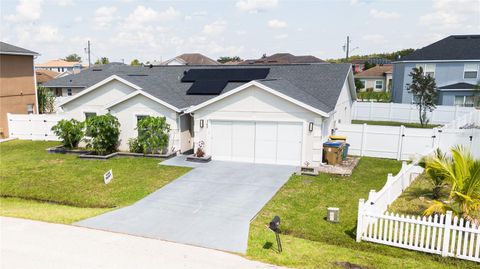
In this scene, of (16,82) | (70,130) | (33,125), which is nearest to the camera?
(70,130)

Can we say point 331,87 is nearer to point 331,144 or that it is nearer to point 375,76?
point 331,144

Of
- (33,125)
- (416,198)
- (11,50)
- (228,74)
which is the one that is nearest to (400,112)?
(228,74)

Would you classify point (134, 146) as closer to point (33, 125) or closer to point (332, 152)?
point (33, 125)

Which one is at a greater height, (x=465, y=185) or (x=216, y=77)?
(x=216, y=77)

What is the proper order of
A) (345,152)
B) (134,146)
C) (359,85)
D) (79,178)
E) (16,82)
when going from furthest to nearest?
(359,85), (16,82), (134,146), (345,152), (79,178)

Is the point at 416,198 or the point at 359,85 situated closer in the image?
the point at 416,198

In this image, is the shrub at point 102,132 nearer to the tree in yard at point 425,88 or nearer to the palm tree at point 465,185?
the palm tree at point 465,185

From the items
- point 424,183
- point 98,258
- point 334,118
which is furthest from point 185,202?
point 334,118
